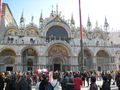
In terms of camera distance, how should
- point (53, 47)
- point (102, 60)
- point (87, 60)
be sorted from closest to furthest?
point (53, 47) → point (87, 60) → point (102, 60)

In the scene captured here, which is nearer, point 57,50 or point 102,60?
point 57,50

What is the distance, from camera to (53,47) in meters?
35.3

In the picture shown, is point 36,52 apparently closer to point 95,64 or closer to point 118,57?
point 95,64

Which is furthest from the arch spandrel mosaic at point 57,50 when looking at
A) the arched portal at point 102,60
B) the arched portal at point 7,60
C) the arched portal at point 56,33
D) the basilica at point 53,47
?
the arched portal at point 102,60

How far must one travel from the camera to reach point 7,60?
33938 millimetres

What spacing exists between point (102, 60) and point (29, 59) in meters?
16.5

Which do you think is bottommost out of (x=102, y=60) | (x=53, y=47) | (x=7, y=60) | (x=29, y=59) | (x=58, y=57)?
(x=102, y=60)

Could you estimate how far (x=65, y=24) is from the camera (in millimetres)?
38031

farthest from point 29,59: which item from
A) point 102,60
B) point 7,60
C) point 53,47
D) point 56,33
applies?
point 102,60

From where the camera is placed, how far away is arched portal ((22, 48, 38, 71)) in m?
34.5

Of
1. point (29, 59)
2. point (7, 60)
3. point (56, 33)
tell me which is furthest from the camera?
point (56, 33)

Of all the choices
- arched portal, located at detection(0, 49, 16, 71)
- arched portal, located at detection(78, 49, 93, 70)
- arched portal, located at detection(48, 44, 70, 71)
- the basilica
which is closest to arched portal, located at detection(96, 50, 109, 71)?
the basilica

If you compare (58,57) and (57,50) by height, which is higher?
(57,50)

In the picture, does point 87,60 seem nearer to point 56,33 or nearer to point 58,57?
point 58,57
